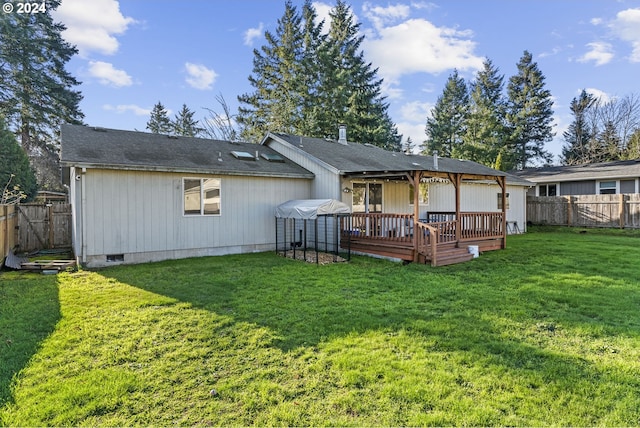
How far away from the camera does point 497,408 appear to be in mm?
2764

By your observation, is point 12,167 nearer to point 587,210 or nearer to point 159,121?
point 587,210

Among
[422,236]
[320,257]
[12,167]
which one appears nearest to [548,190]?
[422,236]

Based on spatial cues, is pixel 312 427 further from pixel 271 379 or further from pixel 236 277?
pixel 236 277

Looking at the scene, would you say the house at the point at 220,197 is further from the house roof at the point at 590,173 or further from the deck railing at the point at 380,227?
the house roof at the point at 590,173

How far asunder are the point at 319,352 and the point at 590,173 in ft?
70.2

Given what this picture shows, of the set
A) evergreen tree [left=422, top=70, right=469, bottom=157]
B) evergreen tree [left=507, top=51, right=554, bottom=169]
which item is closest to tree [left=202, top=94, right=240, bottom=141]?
evergreen tree [left=422, top=70, right=469, bottom=157]

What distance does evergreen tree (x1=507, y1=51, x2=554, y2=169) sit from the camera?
3362 centimetres

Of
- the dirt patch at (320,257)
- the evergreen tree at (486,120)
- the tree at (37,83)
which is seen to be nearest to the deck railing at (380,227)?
the dirt patch at (320,257)

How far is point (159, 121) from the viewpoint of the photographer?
4322cm

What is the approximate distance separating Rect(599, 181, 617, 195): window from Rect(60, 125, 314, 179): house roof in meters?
16.5

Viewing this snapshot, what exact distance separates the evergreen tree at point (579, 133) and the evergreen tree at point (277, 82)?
2649cm

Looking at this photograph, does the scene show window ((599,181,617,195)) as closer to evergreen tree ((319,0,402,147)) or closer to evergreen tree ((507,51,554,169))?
evergreen tree ((319,0,402,147))

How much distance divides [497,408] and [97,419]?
3037 millimetres

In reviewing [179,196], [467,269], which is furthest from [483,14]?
[179,196]
